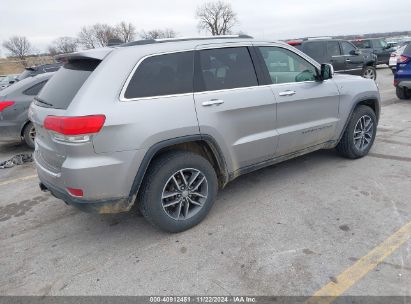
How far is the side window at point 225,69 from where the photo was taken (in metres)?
3.43

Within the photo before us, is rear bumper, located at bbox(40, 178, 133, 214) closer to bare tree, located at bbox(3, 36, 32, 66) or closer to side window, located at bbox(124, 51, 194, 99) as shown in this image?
side window, located at bbox(124, 51, 194, 99)

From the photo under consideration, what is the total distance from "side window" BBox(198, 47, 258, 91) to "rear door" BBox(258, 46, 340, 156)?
0.27 m

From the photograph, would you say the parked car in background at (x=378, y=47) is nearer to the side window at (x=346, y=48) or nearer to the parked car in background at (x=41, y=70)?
the side window at (x=346, y=48)

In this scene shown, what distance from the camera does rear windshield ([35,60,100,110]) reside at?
120 inches

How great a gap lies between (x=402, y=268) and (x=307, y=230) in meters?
0.85

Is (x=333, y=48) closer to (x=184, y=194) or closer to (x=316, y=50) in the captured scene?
(x=316, y=50)

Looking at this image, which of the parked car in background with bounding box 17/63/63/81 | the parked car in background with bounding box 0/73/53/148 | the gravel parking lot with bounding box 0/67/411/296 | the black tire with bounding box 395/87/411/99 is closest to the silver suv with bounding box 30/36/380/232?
the gravel parking lot with bounding box 0/67/411/296

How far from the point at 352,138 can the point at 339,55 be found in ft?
26.0

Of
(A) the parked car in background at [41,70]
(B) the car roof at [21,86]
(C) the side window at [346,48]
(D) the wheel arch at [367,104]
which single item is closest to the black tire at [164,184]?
(D) the wheel arch at [367,104]

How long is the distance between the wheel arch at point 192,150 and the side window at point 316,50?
8.40 metres

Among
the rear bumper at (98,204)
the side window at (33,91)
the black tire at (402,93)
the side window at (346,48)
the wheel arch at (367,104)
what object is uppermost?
the side window at (346,48)

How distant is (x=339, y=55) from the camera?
11.8 m

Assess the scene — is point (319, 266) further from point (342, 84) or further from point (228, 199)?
point (342, 84)

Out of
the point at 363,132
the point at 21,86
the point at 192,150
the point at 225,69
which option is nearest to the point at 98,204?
the point at 192,150
